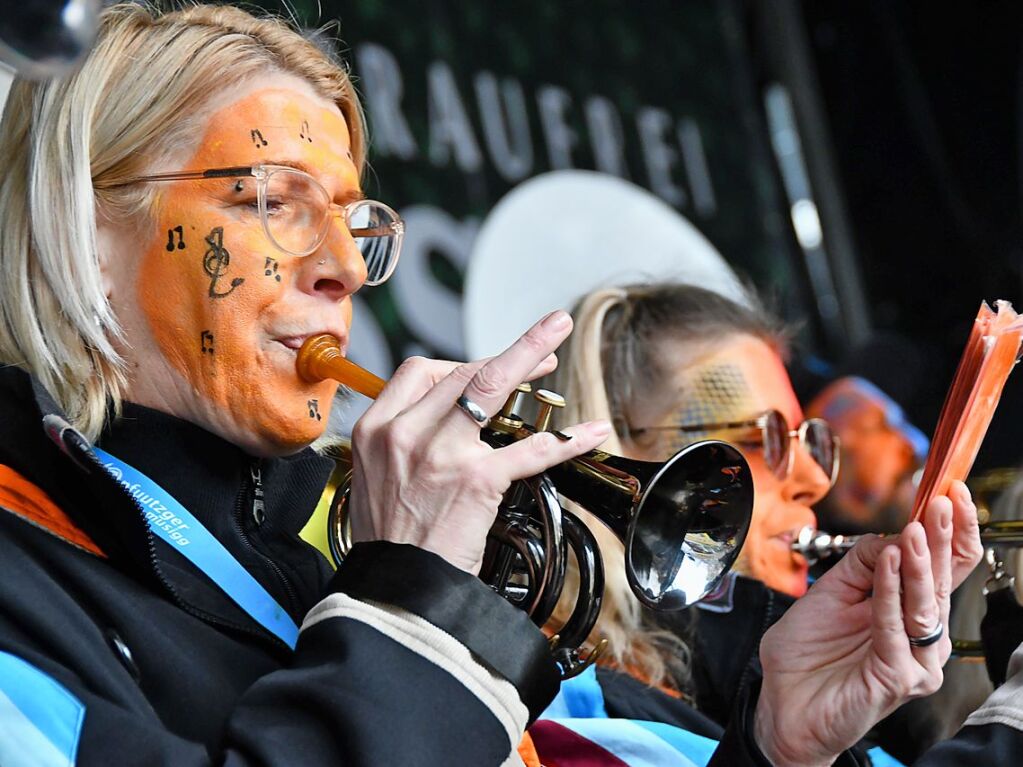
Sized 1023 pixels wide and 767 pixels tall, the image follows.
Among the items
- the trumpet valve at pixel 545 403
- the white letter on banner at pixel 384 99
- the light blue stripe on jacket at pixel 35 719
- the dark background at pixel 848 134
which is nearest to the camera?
the light blue stripe on jacket at pixel 35 719

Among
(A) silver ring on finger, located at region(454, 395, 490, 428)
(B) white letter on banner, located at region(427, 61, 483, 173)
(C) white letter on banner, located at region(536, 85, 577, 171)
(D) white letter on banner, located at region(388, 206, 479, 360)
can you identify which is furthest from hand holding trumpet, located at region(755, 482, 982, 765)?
(C) white letter on banner, located at region(536, 85, 577, 171)

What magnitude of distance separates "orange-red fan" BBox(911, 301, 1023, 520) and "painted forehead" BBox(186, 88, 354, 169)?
3.07 ft

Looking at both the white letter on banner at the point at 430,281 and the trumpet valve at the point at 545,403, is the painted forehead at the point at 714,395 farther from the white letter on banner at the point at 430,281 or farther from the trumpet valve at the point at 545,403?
the trumpet valve at the point at 545,403

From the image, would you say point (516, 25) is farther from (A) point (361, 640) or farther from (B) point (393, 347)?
(A) point (361, 640)

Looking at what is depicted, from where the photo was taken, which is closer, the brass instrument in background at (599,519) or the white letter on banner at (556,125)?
the brass instrument in background at (599,519)

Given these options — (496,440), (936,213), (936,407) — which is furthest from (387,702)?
(936,213)

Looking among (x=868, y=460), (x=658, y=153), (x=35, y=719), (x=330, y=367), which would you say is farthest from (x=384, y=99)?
(x=35, y=719)

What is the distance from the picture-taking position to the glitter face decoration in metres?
2.91

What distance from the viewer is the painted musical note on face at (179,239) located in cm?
190

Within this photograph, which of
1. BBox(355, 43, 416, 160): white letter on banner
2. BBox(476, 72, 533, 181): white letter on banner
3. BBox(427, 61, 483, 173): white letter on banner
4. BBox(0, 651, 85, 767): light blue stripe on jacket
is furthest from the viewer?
BBox(476, 72, 533, 181): white letter on banner

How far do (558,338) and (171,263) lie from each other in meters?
0.59

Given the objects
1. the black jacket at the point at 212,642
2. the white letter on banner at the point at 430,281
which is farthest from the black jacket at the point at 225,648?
the white letter on banner at the point at 430,281

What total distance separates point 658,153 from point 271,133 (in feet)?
9.75

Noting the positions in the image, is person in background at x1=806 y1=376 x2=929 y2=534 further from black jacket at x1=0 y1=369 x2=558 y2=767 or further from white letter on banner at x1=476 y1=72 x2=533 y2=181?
black jacket at x1=0 y1=369 x2=558 y2=767
